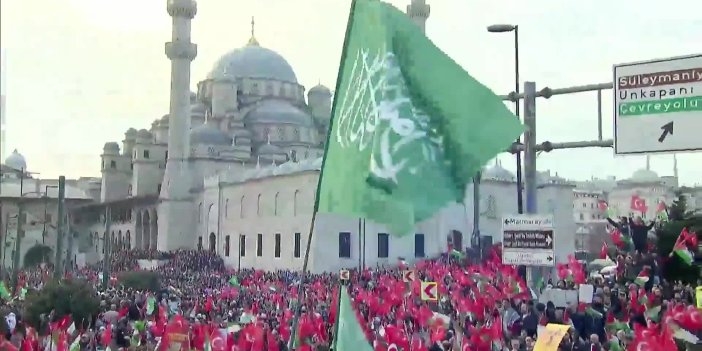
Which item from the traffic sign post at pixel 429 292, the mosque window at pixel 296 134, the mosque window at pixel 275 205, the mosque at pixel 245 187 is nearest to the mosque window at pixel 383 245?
the mosque at pixel 245 187

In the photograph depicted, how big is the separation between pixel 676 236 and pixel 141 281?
54.3ft

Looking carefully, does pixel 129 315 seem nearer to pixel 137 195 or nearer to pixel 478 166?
pixel 478 166

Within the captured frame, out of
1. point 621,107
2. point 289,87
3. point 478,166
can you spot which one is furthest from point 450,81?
point 289,87

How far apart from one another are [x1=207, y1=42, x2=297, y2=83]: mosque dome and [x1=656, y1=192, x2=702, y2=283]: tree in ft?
160

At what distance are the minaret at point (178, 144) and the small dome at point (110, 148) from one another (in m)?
14.7

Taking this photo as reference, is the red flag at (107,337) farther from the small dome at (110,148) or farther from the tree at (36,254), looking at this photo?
the small dome at (110,148)

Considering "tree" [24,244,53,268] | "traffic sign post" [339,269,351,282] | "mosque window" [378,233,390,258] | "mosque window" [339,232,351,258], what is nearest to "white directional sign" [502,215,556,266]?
"traffic sign post" [339,269,351,282]

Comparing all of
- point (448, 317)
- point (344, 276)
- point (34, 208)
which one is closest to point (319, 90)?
point (34, 208)

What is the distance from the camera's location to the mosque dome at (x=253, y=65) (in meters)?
68.2

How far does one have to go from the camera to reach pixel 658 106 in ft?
30.6

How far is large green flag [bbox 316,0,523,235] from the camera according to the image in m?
5.34

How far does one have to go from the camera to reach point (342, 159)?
5758mm

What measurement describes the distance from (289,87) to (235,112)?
7.03 metres

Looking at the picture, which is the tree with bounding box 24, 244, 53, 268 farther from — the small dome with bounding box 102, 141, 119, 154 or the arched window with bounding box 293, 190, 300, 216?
the arched window with bounding box 293, 190, 300, 216
